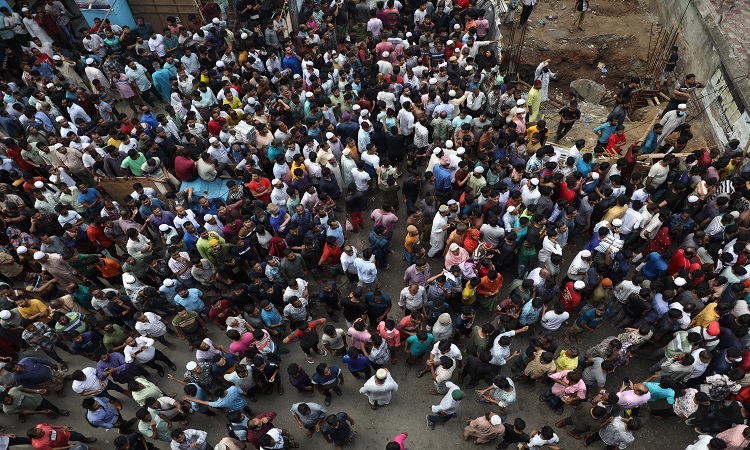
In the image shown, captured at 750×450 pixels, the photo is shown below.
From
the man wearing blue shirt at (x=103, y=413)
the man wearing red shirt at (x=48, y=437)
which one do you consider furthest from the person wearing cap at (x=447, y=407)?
the man wearing red shirt at (x=48, y=437)

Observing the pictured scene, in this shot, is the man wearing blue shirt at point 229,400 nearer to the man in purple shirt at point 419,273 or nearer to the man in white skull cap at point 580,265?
the man in purple shirt at point 419,273

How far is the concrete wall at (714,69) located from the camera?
1054 centimetres

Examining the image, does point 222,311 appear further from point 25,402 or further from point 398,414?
point 398,414

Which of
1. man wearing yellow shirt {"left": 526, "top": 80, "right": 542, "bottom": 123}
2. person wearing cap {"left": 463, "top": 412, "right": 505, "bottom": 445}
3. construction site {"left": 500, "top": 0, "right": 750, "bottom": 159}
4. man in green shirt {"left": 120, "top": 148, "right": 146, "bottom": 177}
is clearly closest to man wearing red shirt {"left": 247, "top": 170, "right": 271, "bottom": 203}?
man in green shirt {"left": 120, "top": 148, "right": 146, "bottom": 177}

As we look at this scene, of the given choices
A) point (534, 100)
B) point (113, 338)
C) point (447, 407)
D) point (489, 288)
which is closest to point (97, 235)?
point (113, 338)

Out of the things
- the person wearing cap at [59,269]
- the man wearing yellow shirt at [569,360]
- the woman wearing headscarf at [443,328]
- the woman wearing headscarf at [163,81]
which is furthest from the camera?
the woman wearing headscarf at [163,81]

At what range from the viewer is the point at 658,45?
548 inches

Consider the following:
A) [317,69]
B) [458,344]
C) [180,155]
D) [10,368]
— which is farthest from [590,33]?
[10,368]

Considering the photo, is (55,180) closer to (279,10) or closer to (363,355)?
(363,355)

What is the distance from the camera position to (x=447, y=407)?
21.3 ft

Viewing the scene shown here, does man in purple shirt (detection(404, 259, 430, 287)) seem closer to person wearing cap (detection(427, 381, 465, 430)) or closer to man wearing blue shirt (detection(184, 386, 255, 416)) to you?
person wearing cap (detection(427, 381, 465, 430))

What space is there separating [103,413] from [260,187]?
4296 millimetres

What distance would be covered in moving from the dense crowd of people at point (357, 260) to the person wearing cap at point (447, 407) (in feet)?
0.13

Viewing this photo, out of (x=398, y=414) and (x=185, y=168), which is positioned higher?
(x=185, y=168)
